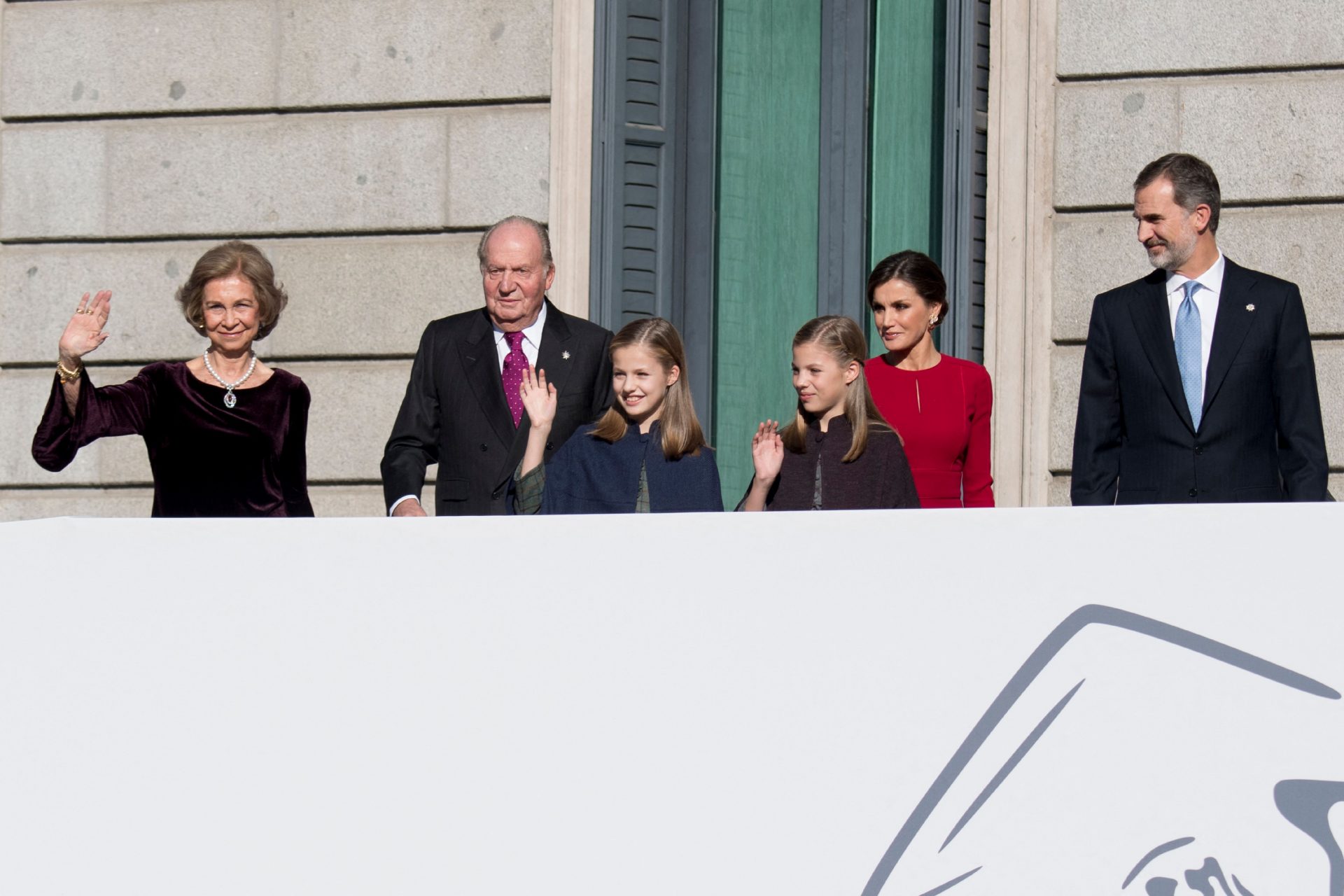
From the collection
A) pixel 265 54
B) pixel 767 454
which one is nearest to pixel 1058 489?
pixel 767 454

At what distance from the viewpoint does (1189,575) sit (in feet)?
11.3

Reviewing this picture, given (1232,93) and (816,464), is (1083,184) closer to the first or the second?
(1232,93)

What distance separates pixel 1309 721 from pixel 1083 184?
14.8 feet

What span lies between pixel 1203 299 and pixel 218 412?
10.0 feet

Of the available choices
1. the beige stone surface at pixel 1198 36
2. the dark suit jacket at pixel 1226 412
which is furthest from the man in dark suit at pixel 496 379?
the beige stone surface at pixel 1198 36

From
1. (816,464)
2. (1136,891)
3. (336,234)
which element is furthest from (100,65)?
(1136,891)

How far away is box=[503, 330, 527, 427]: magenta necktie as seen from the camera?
5707mm

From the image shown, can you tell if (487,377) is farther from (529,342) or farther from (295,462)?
(295,462)

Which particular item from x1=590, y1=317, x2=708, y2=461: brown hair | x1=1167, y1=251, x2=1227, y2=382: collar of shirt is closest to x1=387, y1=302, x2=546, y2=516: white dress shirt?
x1=590, y1=317, x2=708, y2=461: brown hair

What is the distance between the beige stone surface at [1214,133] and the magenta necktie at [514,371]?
288cm

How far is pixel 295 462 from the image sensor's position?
5582 millimetres

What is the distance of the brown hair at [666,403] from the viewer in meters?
5.20

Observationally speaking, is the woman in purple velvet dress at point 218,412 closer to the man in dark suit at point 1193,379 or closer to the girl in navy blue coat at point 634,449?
the girl in navy blue coat at point 634,449

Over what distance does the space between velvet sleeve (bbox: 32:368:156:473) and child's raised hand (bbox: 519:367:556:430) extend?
1219 millimetres
